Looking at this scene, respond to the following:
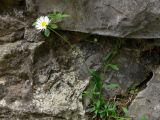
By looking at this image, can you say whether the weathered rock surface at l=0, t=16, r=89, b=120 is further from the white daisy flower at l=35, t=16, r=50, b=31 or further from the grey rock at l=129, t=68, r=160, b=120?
the grey rock at l=129, t=68, r=160, b=120

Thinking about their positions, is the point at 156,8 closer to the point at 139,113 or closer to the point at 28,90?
the point at 139,113

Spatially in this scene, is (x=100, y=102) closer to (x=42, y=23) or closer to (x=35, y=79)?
(x=35, y=79)

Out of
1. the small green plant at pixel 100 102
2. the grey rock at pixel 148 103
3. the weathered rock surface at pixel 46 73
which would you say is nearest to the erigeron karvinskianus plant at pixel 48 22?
the weathered rock surface at pixel 46 73

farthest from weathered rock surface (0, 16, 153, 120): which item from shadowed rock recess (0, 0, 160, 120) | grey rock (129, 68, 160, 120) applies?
grey rock (129, 68, 160, 120)

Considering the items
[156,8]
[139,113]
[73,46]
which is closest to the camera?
[156,8]

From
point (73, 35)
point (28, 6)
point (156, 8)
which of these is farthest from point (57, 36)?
point (156, 8)

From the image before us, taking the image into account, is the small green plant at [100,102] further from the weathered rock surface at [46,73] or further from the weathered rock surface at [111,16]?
the weathered rock surface at [111,16]
